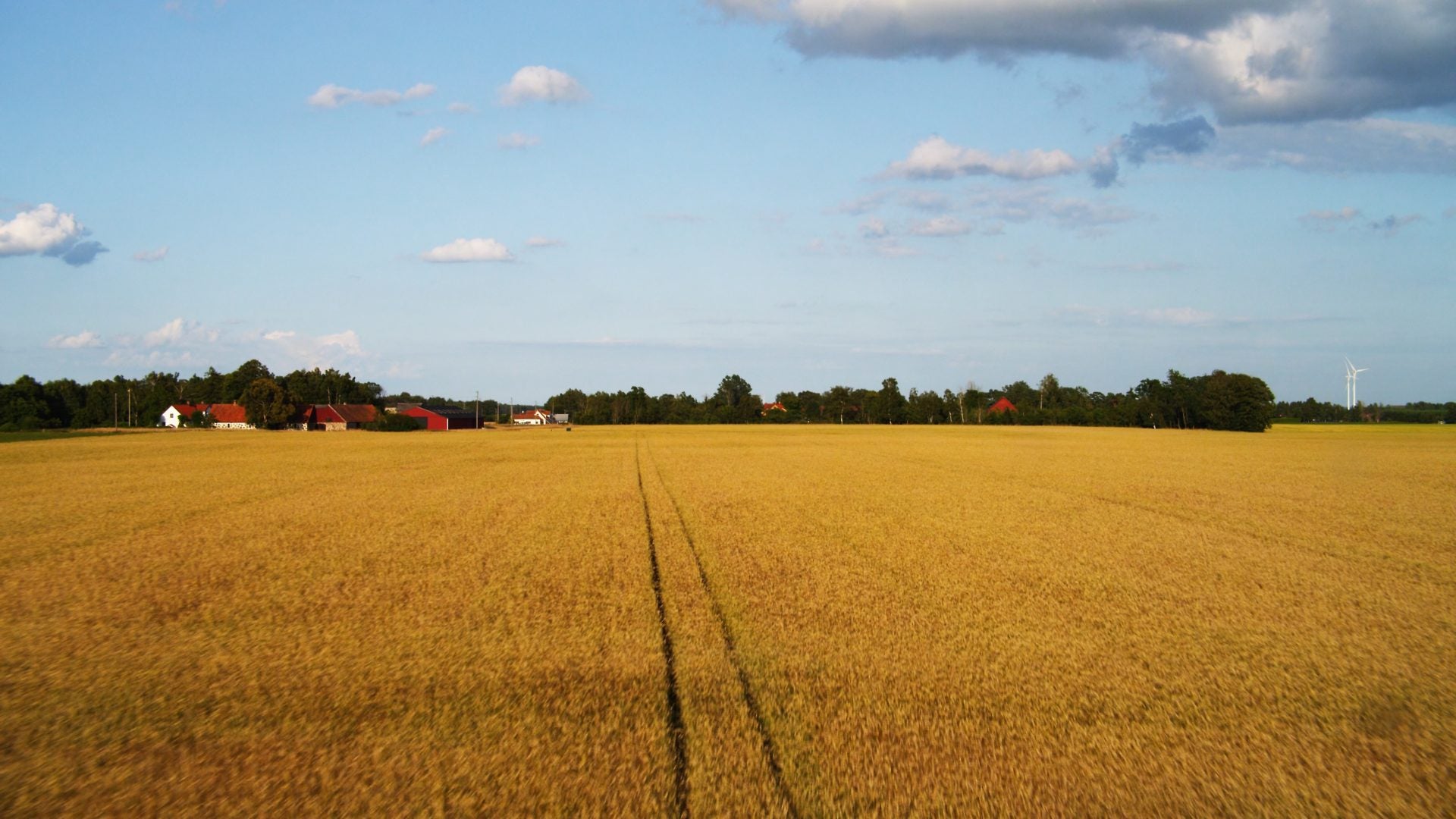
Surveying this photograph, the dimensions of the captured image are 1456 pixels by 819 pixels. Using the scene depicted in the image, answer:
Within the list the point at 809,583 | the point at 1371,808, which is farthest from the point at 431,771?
the point at 809,583

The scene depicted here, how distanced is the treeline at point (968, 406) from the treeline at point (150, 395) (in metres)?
42.5

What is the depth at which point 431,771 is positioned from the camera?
507 cm

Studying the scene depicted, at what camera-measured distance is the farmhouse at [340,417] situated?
109 metres

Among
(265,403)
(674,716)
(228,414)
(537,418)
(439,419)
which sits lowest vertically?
(674,716)

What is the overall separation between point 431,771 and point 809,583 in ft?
19.6

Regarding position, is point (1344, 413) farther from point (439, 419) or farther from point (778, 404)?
point (439, 419)

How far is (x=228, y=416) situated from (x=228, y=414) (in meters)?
0.24

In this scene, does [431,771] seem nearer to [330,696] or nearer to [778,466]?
[330,696]

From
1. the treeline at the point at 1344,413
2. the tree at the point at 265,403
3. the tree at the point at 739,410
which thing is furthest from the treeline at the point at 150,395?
the treeline at the point at 1344,413

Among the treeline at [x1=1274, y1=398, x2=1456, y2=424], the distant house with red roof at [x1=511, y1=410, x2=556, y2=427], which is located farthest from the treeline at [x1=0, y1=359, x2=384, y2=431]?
the treeline at [x1=1274, y1=398, x2=1456, y2=424]

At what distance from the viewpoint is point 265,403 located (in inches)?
3910

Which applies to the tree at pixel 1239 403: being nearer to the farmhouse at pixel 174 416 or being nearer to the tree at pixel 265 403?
the tree at pixel 265 403

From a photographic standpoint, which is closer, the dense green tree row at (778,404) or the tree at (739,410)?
the dense green tree row at (778,404)

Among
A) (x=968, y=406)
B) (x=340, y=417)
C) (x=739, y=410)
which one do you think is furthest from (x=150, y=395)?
(x=968, y=406)
